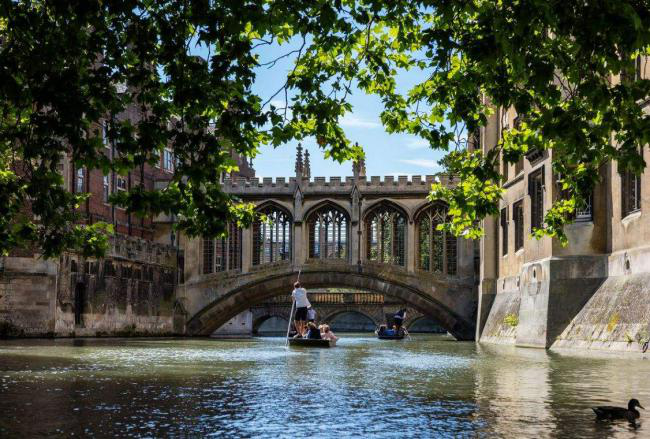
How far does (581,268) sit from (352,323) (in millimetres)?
51099

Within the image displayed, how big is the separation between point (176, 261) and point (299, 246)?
5.33 m

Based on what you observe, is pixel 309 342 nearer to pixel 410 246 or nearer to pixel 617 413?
pixel 410 246

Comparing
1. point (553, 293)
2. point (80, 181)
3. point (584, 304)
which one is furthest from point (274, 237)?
point (584, 304)

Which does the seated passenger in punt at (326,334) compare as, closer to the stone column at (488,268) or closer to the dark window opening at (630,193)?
the stone column at (488,268)

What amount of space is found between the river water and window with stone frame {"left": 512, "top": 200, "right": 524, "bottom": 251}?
41.9ft

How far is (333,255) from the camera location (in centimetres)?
4109

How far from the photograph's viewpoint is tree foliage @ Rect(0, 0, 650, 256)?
26.3 feet

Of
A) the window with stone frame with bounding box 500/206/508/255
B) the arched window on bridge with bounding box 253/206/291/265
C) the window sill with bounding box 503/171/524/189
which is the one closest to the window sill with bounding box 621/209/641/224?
the window sill with bounding box 503/171/524/189

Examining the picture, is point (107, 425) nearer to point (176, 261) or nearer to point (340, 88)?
point (340, 88)

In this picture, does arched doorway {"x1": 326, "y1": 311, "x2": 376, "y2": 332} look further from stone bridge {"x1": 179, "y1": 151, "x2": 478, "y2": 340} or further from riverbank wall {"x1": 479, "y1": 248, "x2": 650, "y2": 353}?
riverbank wall {"x1": 479, "y1": 248, "x2": 650, "y2": 353}

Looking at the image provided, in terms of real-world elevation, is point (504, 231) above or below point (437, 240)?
below

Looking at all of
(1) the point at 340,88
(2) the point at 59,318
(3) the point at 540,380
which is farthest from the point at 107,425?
(2) the point at 59,318

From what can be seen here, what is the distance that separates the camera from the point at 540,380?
40.9ft

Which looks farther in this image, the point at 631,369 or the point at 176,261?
the point at 176,261
